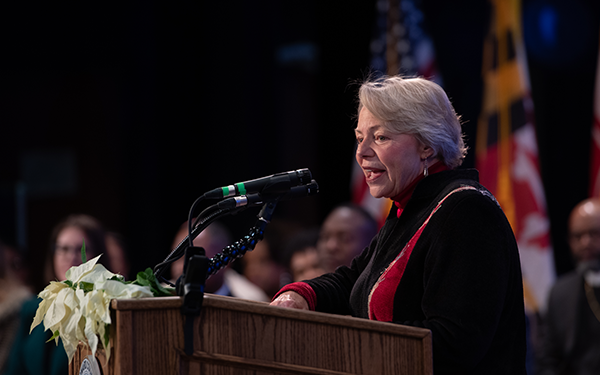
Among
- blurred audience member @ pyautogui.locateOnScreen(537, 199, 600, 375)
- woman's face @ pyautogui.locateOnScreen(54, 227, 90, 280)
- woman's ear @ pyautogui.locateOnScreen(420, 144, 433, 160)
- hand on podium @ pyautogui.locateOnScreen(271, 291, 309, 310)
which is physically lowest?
blurred audience member @ pyautogui.locateOnScreen(537, 199, 600, 375)

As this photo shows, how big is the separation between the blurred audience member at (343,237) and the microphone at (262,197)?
2.26m

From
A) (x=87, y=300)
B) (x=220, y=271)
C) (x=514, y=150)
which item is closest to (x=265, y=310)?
(x=87, y=300)

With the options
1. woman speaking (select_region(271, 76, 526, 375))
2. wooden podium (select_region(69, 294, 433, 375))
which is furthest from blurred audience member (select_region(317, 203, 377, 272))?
wooden podium (select_region(69, 294, 433, 375))

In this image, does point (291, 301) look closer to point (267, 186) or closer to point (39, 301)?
point (267, 186)

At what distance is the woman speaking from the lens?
1493 millimetres

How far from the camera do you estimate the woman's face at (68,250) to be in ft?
12.1

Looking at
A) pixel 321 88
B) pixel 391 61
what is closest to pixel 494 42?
pixel 391 61

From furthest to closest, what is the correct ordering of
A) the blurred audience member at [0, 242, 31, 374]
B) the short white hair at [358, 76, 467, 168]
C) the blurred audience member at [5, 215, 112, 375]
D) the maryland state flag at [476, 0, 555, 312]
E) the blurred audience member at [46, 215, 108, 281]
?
1. the maryland state flag at [476, 0, 555, 312]
2. the blurred audience member at [0, 242, 31, 374]
3. the blurred audience member at [46, 215, 108, 281]
4. the blurred audience member at [5, 215, 112, 375]
5. the short white hair at [358, 76, 467, 168]

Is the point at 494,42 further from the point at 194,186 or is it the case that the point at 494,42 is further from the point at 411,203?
the point at 411,203

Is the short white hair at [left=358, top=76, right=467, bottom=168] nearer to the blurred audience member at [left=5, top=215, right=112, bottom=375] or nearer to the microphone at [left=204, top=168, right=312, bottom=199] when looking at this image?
the microphone at [left=204, top=168, right=312, bottom=199]

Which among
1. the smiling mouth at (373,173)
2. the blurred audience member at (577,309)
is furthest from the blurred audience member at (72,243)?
the blurred audience member at (577,309)

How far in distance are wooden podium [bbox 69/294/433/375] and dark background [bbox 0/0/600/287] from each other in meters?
3.75

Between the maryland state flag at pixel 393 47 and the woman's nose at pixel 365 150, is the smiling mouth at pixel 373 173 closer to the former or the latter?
the woman's nose at pixel 365 150

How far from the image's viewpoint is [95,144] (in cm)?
705
